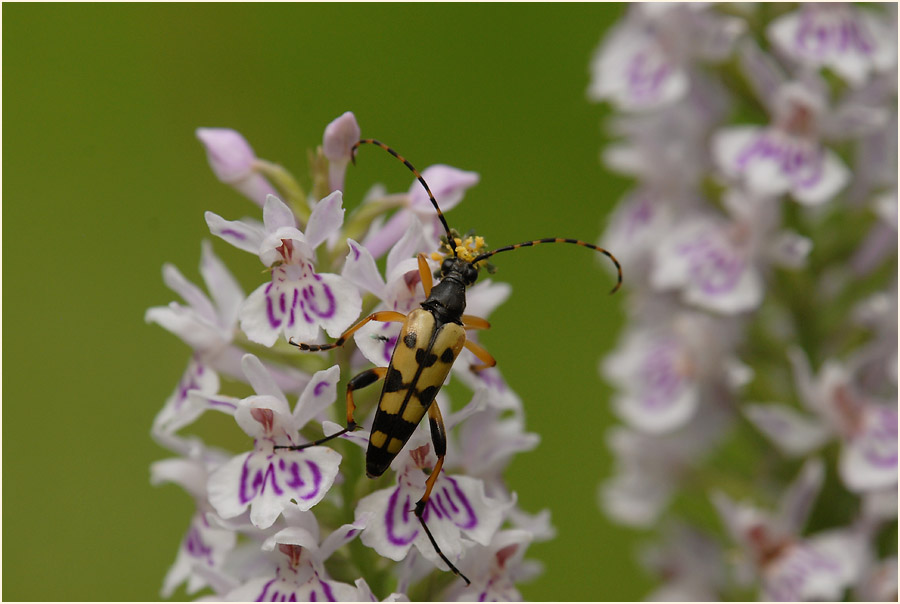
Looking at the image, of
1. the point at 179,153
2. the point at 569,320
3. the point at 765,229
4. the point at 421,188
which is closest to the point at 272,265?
the point at 421,188

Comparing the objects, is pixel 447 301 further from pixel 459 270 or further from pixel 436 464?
pixel 436 464

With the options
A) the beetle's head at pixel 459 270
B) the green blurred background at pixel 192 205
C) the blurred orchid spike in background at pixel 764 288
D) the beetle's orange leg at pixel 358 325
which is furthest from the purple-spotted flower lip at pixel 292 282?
the green blurred background at pixel 192 205

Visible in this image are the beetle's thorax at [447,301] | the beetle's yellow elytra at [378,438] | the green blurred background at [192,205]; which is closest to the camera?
the beetle's yellow elytra at [378,438]

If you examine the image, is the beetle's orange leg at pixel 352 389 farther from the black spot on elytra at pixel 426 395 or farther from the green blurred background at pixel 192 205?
the green blurred background at pixel 192 205

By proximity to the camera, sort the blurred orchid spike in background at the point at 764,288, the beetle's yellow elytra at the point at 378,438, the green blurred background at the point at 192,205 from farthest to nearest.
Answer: the green blurred background at the point at 192,205, the blurred orchid spike in background at the point at 764,288, the beetle's yellow elytra at the point at 378,438

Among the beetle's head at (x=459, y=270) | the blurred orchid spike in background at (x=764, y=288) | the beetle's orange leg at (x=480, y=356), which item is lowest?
the beetle's orange leg at (x=480, y=356)

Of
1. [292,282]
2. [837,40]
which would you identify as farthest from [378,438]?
[837,40]

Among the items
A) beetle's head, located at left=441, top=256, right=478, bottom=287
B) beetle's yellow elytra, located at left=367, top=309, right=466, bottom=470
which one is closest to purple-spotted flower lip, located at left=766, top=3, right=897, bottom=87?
beetle's head, located at left=441, top=256, right=478, bottom=287
